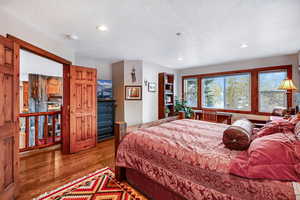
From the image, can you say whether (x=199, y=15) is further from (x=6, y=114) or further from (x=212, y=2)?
(x=6, y=114)

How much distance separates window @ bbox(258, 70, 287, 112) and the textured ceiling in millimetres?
770

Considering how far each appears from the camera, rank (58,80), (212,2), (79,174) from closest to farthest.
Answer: (212,2), (79,174), (58,80)

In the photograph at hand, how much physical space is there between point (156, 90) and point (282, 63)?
369cm

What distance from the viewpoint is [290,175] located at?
34.7 inches

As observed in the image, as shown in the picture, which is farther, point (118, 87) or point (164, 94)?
point (164, 94)

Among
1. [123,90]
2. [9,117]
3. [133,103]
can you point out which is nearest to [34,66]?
[123,90]

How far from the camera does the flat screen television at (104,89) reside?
398 centimetres

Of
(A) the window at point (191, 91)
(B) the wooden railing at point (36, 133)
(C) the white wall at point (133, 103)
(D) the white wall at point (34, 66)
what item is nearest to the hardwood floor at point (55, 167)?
(B) the wooden railing at point (36, 133)

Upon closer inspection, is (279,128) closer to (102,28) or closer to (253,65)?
(102,28)

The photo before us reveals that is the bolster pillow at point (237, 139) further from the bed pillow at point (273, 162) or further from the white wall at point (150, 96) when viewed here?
the white wall at point (150, 96)

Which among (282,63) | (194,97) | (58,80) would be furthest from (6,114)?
(282,63)

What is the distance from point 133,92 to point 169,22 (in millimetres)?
2518

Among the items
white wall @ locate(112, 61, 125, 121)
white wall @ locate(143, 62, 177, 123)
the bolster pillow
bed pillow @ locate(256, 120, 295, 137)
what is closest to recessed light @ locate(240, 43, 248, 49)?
bed pillow @ locate(256, 120, 295, 137)

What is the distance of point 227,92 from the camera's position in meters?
4.59
